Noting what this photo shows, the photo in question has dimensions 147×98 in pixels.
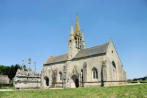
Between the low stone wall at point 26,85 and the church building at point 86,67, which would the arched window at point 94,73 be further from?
the low stone wall at point 26,85

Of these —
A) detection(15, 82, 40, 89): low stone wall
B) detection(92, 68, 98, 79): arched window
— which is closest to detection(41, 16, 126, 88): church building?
detection(92, 68, 98, 79): arched window

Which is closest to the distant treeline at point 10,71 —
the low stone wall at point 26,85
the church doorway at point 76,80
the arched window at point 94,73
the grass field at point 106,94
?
the low stone wall at point 26,85

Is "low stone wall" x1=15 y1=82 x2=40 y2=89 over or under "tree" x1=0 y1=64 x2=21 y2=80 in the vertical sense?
under

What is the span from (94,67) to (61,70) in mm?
14555

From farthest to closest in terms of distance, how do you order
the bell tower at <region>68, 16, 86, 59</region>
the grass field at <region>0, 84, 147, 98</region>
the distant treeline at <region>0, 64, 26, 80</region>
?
1. the distant treeline at <region>0, 64, 26, 80</region>
2. the bell tower at <region>68, 16, 86, 59</region>
3. the grass field at <region>0, 84, 147, 98</region>

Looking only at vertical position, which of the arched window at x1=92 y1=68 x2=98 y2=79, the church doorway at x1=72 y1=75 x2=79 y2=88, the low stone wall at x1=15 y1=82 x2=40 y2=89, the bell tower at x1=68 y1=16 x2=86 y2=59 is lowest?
the low stone wall at x1=15 y1=82 x2=40 y2=89

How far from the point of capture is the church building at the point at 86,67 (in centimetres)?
3359

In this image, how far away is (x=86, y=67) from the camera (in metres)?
36.6

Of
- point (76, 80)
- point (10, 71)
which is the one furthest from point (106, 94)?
point (10, 71)

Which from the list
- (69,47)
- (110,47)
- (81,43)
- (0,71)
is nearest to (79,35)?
(81,43)

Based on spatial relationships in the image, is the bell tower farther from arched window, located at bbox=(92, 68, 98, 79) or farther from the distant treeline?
the distant treeline

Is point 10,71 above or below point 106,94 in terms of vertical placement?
above

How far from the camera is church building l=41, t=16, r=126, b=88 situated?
3359 centimetres

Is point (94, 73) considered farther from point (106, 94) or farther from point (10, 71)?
point (10, 71)
